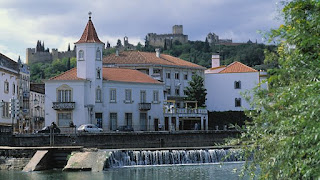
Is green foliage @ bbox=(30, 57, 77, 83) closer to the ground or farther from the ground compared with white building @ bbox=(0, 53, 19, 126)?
farther from the ground

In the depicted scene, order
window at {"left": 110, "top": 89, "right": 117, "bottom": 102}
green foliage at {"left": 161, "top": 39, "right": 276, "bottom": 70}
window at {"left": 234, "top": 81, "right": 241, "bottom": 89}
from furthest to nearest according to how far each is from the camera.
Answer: green foliage at {"left": 161, "top": 39, "right": 276, "bottom": 70} < window at {"left": 234, "top": 81, "right": 241, "bottom": 89} < window at {"left": 110, "top": 89, "right": 117, "bottom": 102}

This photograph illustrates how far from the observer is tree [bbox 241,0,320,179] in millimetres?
16328

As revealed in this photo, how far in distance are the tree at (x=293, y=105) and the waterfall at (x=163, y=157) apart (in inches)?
1015

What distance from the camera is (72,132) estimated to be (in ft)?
204

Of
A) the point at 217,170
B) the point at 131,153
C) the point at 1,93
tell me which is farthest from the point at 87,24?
the point at 217,170

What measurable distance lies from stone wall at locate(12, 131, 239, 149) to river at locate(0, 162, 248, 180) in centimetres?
1436

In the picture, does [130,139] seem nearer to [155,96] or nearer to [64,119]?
[64,119]

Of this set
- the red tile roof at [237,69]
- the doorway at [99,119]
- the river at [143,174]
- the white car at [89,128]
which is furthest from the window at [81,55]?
the river at [143,174]

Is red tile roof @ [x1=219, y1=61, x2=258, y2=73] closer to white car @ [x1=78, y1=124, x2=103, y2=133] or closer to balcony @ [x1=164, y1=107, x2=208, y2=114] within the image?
balcony @ [x1=164, y1=107, x2=208, y2=114]

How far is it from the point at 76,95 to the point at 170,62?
24.2m

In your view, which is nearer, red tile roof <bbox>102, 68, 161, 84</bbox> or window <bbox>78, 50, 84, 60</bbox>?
window <bbox>78, 50, 84, 60</bbox>

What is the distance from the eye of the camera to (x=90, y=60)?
70125mm

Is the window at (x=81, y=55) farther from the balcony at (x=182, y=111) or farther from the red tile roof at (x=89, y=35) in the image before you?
the balcony at (x=182, y=111)

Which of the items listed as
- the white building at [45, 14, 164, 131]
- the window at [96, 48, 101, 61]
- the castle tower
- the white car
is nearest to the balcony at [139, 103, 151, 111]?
the white building at [45, 14, 164, 131]
